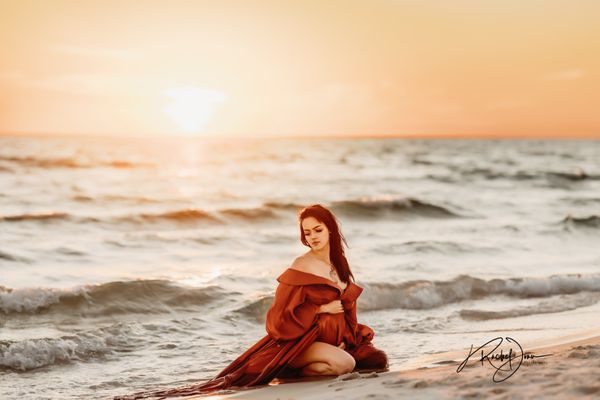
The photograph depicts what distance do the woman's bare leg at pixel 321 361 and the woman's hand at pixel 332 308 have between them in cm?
30

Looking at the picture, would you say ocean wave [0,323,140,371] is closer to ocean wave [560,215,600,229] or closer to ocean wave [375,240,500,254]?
ocean wave [375,240,500,254]

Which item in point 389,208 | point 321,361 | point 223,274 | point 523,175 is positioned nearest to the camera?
point 321,361

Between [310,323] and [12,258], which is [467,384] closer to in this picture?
[310,323]

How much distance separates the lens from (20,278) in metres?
12.7

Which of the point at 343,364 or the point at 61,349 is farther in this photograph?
the point at 61,349

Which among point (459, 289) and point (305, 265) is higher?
point (305, 265)

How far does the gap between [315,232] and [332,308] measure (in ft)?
2.14

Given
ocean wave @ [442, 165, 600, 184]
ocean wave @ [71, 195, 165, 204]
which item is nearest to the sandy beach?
ocean wave @ [71, 195, 165, 204]

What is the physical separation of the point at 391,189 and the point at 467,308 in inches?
955

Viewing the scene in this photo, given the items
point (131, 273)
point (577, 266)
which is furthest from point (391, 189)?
point (131, 273)

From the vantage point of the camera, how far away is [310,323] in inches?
243

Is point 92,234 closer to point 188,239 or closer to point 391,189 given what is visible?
point 188,239

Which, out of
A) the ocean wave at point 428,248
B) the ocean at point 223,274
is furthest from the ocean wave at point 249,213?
the ocean wave at point 428,248

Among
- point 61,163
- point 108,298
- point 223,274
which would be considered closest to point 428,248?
point 223,274
